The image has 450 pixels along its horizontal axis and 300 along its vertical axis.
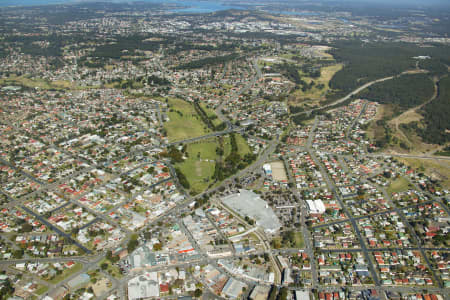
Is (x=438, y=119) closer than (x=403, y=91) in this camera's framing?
Yes

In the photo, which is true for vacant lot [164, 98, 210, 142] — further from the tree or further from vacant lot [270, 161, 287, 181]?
the tree

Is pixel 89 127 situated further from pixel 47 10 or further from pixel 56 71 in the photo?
pixel 47 10

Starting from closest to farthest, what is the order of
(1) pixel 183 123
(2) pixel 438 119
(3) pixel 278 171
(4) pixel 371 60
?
1. (3) pixel 278 171
2. (1) pixel 183 123
3. (2) pixel 438 119
4. (4) pixel 371 60

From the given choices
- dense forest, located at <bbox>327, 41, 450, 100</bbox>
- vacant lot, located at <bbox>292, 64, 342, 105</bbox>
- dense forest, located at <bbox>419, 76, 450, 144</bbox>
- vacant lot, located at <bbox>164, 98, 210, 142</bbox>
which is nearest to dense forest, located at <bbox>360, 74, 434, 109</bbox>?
dense forest, located at <bbox>419, 76, 450, 144</bbox>

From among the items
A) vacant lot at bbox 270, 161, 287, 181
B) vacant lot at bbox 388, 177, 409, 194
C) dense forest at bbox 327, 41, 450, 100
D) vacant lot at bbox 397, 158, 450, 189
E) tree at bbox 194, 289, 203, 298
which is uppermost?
dense forest at bbox 327, 41, 450, 100

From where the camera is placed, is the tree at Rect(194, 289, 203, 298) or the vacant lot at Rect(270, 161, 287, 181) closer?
the tree at Rect(194, 289, 203, 298)

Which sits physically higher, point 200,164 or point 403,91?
point 403,91

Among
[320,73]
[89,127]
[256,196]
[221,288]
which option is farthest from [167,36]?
[221,288]

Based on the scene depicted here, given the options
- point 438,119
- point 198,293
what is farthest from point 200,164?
point 438,119

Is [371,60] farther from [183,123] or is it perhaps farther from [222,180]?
[222,180]
